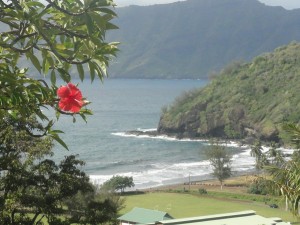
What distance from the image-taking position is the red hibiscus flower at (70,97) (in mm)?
3254

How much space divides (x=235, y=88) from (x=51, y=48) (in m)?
121

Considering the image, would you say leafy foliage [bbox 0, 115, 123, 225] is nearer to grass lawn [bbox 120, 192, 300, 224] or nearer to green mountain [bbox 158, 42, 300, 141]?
grass lawn [bbox 120, 192, 300, 224]

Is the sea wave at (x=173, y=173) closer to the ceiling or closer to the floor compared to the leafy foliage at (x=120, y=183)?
closer to the floor

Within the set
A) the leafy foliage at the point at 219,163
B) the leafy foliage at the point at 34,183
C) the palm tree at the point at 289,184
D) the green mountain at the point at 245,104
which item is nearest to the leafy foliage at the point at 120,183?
the leafy foliage at the point at 219,163

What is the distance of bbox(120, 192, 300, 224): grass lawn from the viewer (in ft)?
148

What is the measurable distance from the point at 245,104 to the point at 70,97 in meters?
113

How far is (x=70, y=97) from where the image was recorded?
3264 mm

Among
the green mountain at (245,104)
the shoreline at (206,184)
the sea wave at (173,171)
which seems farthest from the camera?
the green mountain at (245,104)

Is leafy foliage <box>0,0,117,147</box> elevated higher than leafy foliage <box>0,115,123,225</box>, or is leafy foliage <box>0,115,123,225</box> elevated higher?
leafy foliage <box>0,0,117,147</box>

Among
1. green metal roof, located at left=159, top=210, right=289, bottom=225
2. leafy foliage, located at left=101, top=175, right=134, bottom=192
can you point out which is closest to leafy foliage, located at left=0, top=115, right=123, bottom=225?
green metal roof, located at left=159, top=210, right=289, bottom=225

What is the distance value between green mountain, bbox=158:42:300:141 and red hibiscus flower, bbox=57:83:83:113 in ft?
317

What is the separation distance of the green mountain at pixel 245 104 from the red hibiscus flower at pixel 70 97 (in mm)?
96566

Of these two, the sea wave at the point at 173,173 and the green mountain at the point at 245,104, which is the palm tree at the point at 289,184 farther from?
the green mountain at the point at 245,104

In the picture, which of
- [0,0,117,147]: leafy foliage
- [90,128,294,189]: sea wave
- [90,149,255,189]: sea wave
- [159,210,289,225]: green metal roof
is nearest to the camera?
[0,0,117,147]: leafy foliage
